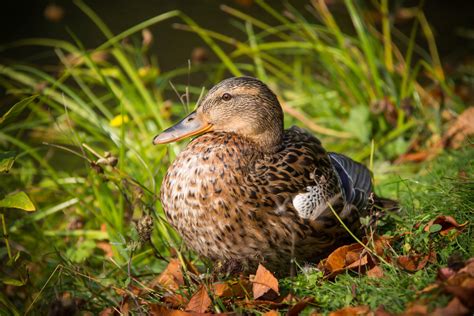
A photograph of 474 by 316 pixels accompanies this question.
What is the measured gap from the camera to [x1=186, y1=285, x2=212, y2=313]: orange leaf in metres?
2.34

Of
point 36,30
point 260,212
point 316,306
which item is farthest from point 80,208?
point 36,30

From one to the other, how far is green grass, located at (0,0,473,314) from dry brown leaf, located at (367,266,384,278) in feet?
0.21

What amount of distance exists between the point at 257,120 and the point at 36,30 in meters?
4.35

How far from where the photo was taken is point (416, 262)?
2.38 meters

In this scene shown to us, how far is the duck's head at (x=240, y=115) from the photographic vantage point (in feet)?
9.26

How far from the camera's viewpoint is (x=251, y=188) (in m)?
2.57

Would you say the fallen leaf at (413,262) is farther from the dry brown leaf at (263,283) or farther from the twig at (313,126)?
the twig at (313,126)

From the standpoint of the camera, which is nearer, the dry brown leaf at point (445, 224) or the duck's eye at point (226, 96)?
the dry brown leaf at point (445, 224)

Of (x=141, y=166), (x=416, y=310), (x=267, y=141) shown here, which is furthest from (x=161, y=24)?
(x=416, y=310)

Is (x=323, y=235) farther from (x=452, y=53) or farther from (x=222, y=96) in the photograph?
(x=452, y=53)

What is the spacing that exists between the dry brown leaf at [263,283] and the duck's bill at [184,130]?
2.25 ft

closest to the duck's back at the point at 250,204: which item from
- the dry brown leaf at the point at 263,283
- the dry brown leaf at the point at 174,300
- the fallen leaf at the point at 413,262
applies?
the dry brown leaf at the point at 263,283

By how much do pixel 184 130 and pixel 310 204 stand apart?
2.10 ft

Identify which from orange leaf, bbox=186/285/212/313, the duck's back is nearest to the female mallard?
the duck's back
